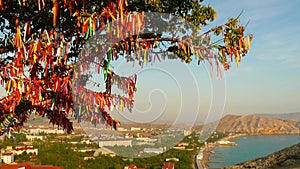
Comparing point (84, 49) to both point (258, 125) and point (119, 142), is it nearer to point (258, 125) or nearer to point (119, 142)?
point (119, 142)

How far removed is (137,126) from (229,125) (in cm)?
11969

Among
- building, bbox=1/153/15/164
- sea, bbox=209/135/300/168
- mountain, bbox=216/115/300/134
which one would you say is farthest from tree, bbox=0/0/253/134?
mountain, bbox=216/115/300/134

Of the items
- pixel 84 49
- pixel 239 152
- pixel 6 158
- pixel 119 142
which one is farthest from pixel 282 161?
pixel 239 152

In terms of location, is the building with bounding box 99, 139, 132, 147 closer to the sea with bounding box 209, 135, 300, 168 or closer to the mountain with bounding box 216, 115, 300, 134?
the sea with bounding box 209, 135, 300, 168

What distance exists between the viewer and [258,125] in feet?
403

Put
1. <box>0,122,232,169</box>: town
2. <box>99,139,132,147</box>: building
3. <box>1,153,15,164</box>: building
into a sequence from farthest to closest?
<box>1,153,15,164</box>: building
<box>99,139,132,147</box>: building
<box>0,122,232,169</box>: town

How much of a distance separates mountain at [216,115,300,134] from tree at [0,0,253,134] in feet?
378

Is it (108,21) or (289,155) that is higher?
(108,21)

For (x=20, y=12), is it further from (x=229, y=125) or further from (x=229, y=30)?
(x=229, y=125)

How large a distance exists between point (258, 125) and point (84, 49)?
419ft

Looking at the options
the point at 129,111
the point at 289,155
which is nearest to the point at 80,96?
the point at 129,111

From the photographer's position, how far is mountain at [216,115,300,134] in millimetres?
116188

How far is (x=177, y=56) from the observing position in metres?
3.83

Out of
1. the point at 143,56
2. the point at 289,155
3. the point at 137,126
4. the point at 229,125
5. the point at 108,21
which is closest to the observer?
the point at 108,21
